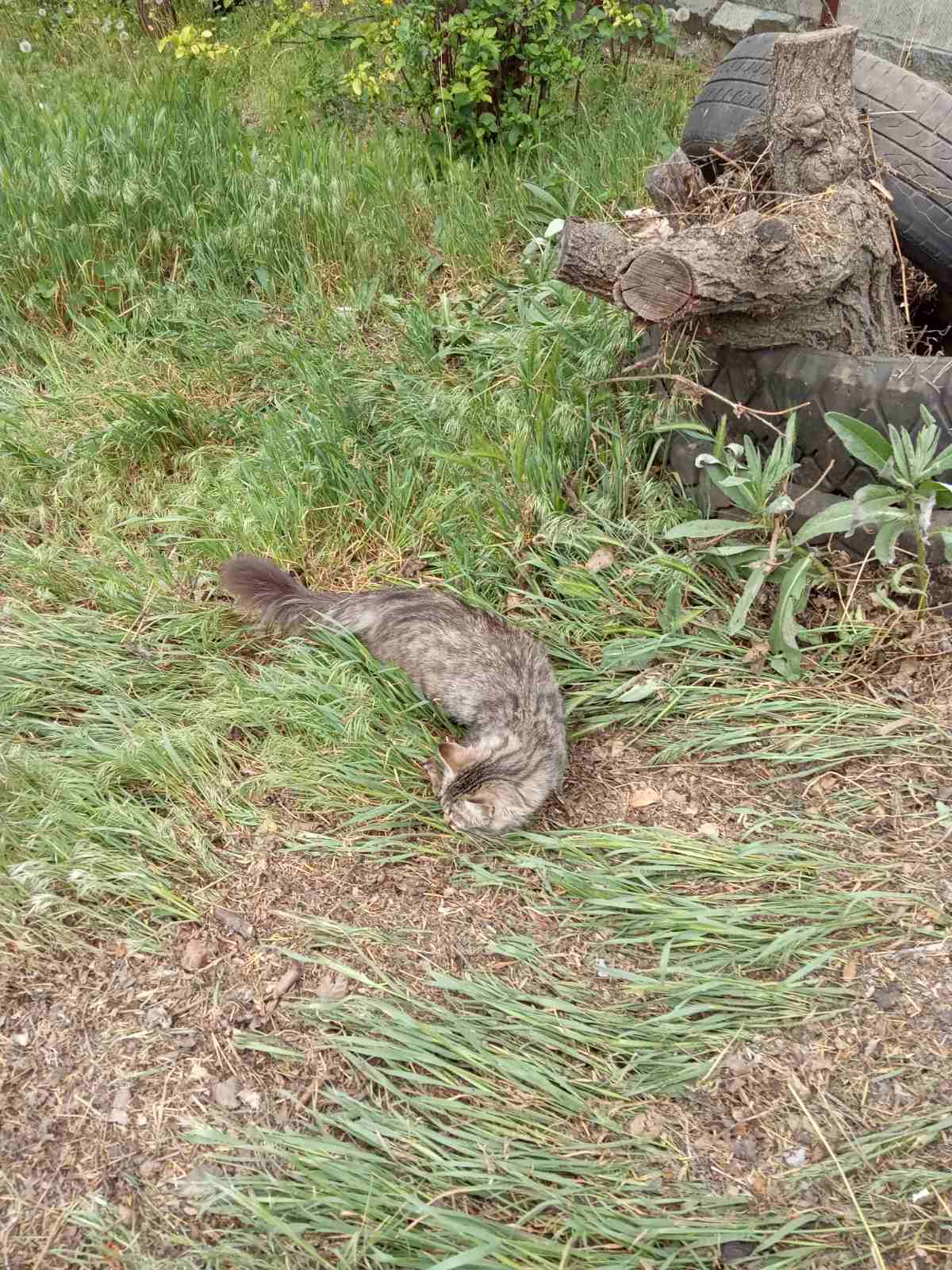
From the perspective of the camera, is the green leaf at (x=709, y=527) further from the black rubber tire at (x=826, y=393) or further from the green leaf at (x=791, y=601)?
the black rubber tire at (x=826, y=393)

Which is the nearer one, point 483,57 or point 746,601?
point 746,601

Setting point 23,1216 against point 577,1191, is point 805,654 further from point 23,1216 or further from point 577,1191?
point 23,1216

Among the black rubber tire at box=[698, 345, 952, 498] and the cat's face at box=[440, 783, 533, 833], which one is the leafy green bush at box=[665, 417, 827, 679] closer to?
the black rubber tire at box=[698, 345, 952, 498]

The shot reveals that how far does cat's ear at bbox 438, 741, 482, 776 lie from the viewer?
3057 millimetres

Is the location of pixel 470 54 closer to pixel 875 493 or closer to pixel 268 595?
pixel 268 595

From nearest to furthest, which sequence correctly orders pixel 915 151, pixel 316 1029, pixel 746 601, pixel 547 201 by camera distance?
1. pixel 316 1029
2. pixel 746 601
3. pixel 915 151
4. pixel 547 201

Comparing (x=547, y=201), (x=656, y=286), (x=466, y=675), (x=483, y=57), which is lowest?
(x=466, y=675)

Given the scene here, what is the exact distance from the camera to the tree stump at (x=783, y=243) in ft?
10.3

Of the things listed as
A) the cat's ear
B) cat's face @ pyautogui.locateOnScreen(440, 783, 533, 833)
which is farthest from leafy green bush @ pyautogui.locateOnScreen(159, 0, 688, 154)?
cat's face @ pyautogui.locateOnScreen(440, 783, 533, 833)

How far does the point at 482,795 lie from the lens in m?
2.98

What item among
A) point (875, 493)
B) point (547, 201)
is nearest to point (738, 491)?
point (875, 493)

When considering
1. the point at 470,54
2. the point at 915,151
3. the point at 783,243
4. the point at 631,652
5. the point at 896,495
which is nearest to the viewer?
the point at 896,495

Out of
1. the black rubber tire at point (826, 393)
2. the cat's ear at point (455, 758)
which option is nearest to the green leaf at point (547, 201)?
the black rubber tire at point (826, 393)

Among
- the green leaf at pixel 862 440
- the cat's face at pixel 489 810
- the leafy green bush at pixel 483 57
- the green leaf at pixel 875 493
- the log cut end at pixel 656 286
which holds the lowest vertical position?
the cat's face at pixel 489 810
